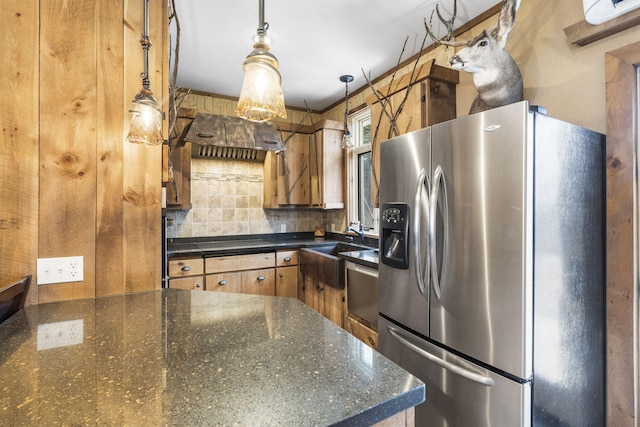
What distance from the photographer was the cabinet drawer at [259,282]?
311 cm

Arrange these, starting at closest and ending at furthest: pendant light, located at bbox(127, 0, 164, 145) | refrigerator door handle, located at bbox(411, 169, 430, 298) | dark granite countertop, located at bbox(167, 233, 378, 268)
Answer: pendant light, located at bbox(127, 0, 164, 145)
refrigerator door handle, located at bbox(411, 169, 430, 298)
dark granite countertop, located at bbox(167, 233, 378, 268)

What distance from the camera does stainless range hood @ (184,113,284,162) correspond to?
3041 mm

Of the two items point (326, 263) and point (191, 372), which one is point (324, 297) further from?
point (191, 372)

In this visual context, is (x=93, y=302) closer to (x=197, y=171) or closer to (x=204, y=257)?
(x=204, y=257)

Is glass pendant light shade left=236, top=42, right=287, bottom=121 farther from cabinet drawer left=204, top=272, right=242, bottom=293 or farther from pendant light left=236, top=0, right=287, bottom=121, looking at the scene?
cabinet drawer left=204, top=272, right=242, bottom=293

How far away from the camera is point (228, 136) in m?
3.16

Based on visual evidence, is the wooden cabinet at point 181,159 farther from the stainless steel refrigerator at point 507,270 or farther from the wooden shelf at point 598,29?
the wooden shelf at point 598,29

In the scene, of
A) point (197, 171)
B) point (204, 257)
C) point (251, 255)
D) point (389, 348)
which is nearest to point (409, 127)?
point (389, 348)

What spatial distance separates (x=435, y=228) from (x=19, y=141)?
1740 mm

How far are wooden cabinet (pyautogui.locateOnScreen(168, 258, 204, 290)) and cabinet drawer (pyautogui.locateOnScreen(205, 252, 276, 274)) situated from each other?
0.08 m

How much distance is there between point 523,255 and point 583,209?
49 cm

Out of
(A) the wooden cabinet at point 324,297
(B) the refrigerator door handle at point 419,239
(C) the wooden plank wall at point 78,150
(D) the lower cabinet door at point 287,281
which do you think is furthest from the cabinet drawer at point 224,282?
(B) the refrigerator door handle at point 419,239

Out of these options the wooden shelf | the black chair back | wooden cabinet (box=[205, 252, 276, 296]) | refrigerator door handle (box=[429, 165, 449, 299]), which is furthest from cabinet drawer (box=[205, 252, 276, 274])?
the wooden shelf

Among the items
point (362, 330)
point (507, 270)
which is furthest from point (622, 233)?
point (362, 330)
